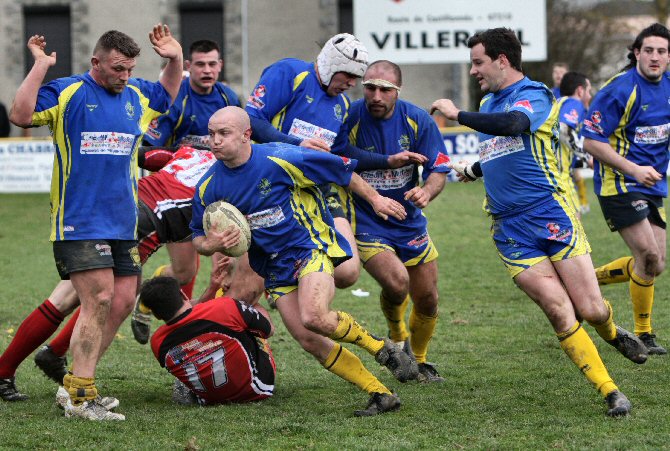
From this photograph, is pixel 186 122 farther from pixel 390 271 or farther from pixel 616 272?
pixel 616 272

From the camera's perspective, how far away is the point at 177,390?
7145 millimetres

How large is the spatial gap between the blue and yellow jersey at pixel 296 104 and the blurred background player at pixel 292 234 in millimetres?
807


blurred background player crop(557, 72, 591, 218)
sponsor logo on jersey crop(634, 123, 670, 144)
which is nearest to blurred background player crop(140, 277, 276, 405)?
sponsor logo on jersey crop(634, 123, 670, 144)

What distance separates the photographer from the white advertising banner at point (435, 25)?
26484 mm

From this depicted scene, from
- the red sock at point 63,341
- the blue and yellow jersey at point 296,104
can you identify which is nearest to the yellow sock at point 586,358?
the blue and yellow jersey at point 296,104

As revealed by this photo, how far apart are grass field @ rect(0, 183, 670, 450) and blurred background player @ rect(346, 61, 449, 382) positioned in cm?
44

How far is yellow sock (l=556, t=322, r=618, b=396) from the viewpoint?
6418mm

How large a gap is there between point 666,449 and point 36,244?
1216 centimetres

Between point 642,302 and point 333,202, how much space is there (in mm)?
2551

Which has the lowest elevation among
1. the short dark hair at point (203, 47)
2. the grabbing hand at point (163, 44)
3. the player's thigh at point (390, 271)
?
the player's thigh at point (390, 271)

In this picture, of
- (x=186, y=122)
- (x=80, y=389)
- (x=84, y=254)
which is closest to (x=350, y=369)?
(x=80, y=389)

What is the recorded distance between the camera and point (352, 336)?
661 cm

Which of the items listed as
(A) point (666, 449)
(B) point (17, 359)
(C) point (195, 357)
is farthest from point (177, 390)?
(A) point (666, 449)

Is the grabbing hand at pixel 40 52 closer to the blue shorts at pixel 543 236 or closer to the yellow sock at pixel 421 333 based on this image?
the blue shorts at pixel 543 236
